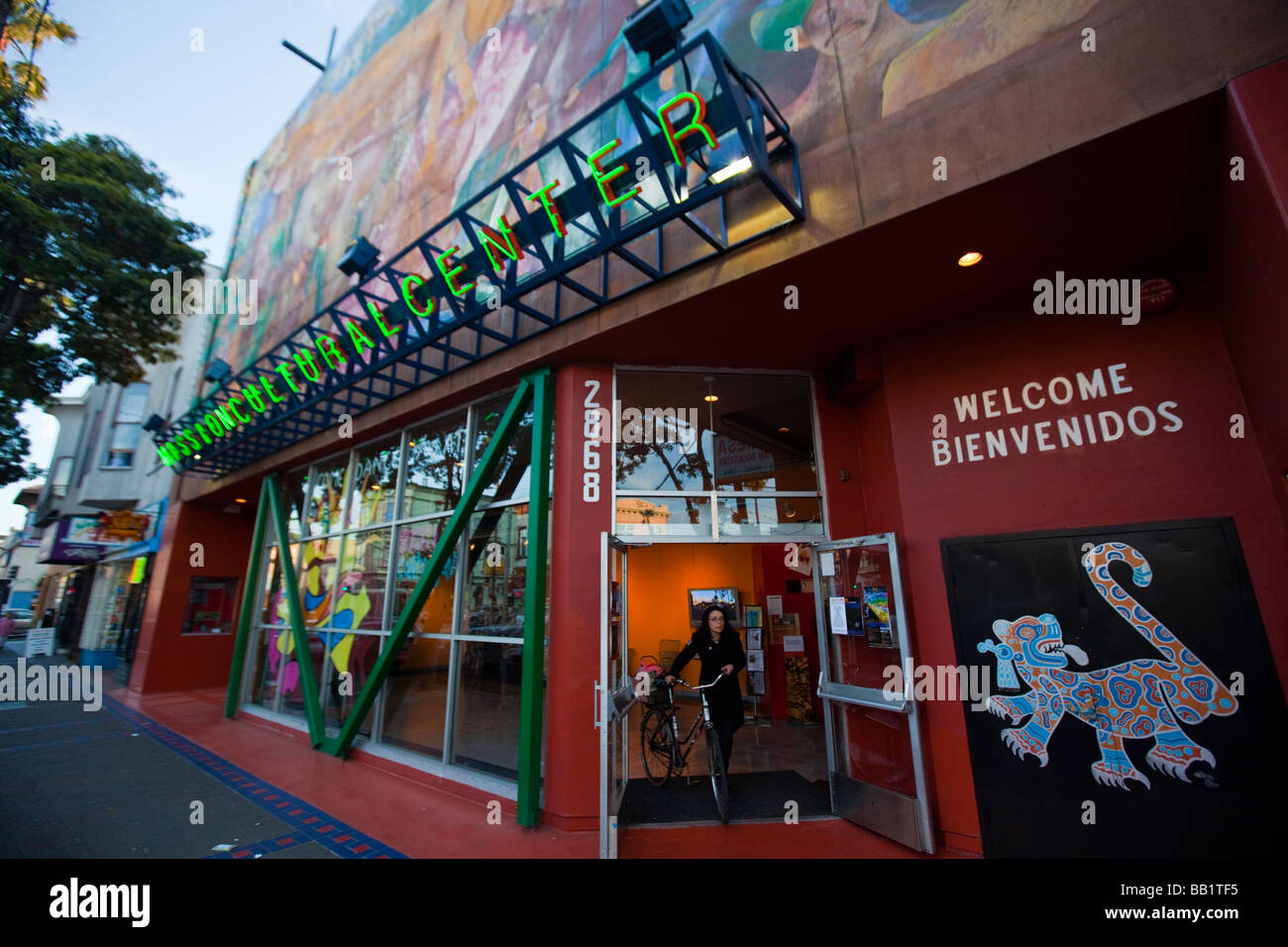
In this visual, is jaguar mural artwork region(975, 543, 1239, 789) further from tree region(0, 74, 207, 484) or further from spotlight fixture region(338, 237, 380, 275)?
tree region(0, 74, 207, 484)

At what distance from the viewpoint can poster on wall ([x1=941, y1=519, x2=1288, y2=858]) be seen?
3.28 m

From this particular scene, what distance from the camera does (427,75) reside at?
27.7ft

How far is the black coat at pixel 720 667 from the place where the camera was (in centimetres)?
505

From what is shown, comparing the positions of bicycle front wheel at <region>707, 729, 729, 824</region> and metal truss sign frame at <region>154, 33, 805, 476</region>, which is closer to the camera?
metal truss sign frame at <region>154, 33, 805, 476</region>

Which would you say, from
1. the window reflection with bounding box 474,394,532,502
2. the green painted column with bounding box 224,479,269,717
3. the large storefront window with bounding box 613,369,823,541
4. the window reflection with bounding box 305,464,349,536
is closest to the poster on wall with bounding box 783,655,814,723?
the large storefront window with bounding box 613,369,823,541

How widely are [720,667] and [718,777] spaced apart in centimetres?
99

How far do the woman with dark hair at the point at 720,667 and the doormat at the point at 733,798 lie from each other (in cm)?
42

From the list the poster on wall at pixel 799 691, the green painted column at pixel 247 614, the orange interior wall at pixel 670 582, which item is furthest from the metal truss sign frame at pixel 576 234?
the poster on wall at pixel 799 691

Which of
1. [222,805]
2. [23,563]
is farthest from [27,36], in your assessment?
[23,563]

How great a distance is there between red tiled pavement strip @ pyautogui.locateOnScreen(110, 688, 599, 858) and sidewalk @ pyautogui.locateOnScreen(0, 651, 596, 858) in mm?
15

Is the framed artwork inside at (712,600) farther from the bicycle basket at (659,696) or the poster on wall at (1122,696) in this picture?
the poster on wall at (1122,696)

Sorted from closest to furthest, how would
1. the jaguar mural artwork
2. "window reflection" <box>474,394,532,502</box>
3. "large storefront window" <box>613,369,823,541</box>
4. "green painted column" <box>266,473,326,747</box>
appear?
the jaguar mural artwork < "large storefront window" <box>613,369,823,541</box> < "window reflection" <box>474,394,532,502</box> < "green painted column" <box>266,473,326,747</box>
